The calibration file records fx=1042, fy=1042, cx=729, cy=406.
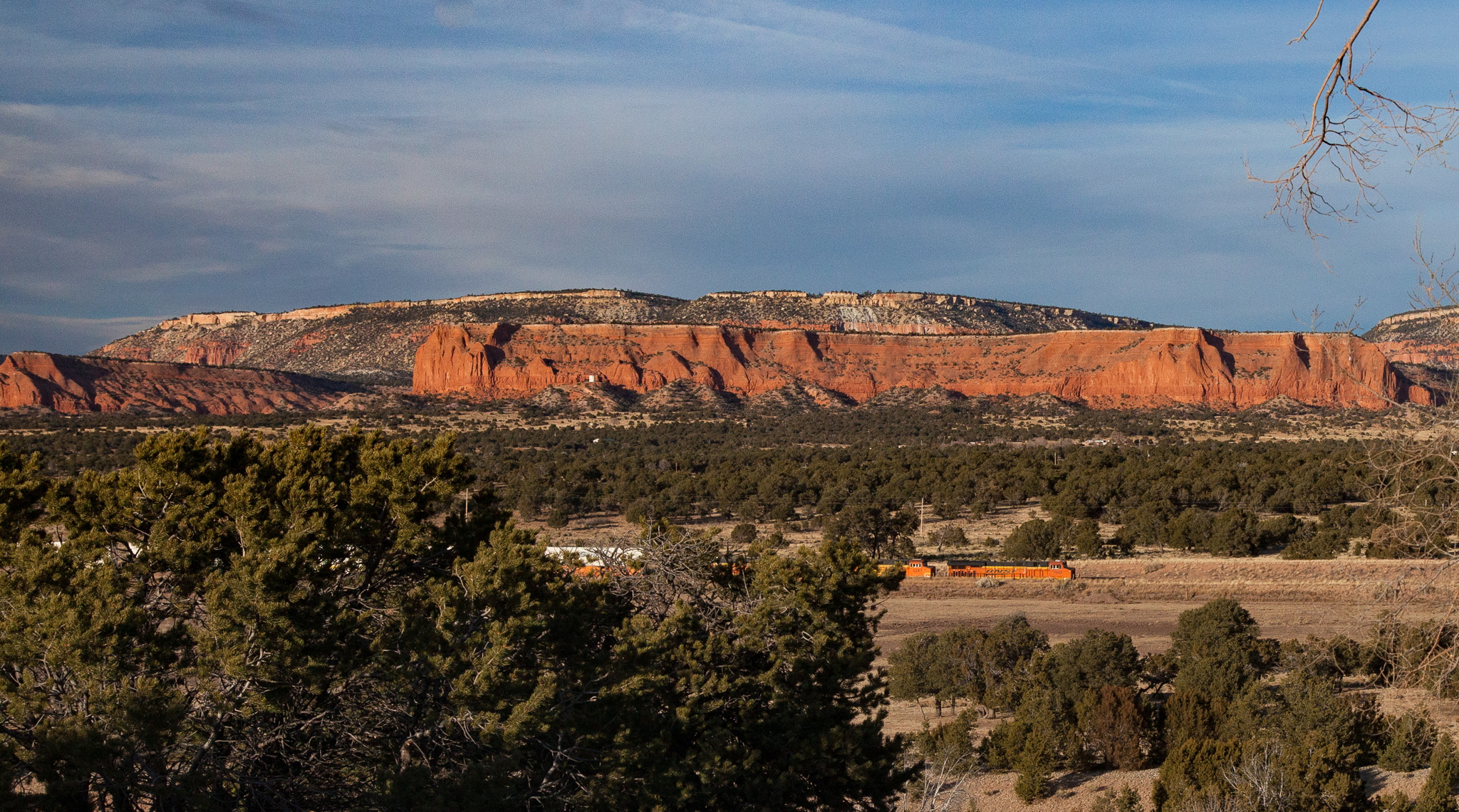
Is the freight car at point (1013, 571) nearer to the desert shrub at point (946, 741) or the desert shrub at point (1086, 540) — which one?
the desert shrub at point (1086, 540)

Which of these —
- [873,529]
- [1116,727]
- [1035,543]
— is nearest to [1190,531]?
[1035,543]

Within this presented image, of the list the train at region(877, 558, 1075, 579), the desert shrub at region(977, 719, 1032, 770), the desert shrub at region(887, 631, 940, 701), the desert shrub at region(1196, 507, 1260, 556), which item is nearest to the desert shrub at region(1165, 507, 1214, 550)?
the desert shrub at region(1196, 507, 1260, 556)

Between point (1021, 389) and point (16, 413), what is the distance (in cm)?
9803

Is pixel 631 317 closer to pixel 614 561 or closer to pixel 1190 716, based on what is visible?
pixel 1190 716

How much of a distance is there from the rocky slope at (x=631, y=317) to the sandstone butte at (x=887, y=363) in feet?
49.5

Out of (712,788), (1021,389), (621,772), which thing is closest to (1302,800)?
(712,788)

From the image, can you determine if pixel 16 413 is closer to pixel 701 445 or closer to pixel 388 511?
pixel 701 445

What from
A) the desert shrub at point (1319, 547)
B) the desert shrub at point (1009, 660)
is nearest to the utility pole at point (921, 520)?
the desert shrub at point (1319, 547)

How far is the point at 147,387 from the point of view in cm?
11769

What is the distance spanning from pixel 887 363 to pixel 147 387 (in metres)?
83.8

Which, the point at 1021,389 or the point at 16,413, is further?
the point at 1021,389

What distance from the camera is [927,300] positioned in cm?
15612

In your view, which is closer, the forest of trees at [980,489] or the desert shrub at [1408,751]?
the desert shrub at [1408,751]

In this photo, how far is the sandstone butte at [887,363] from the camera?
108250 mm
